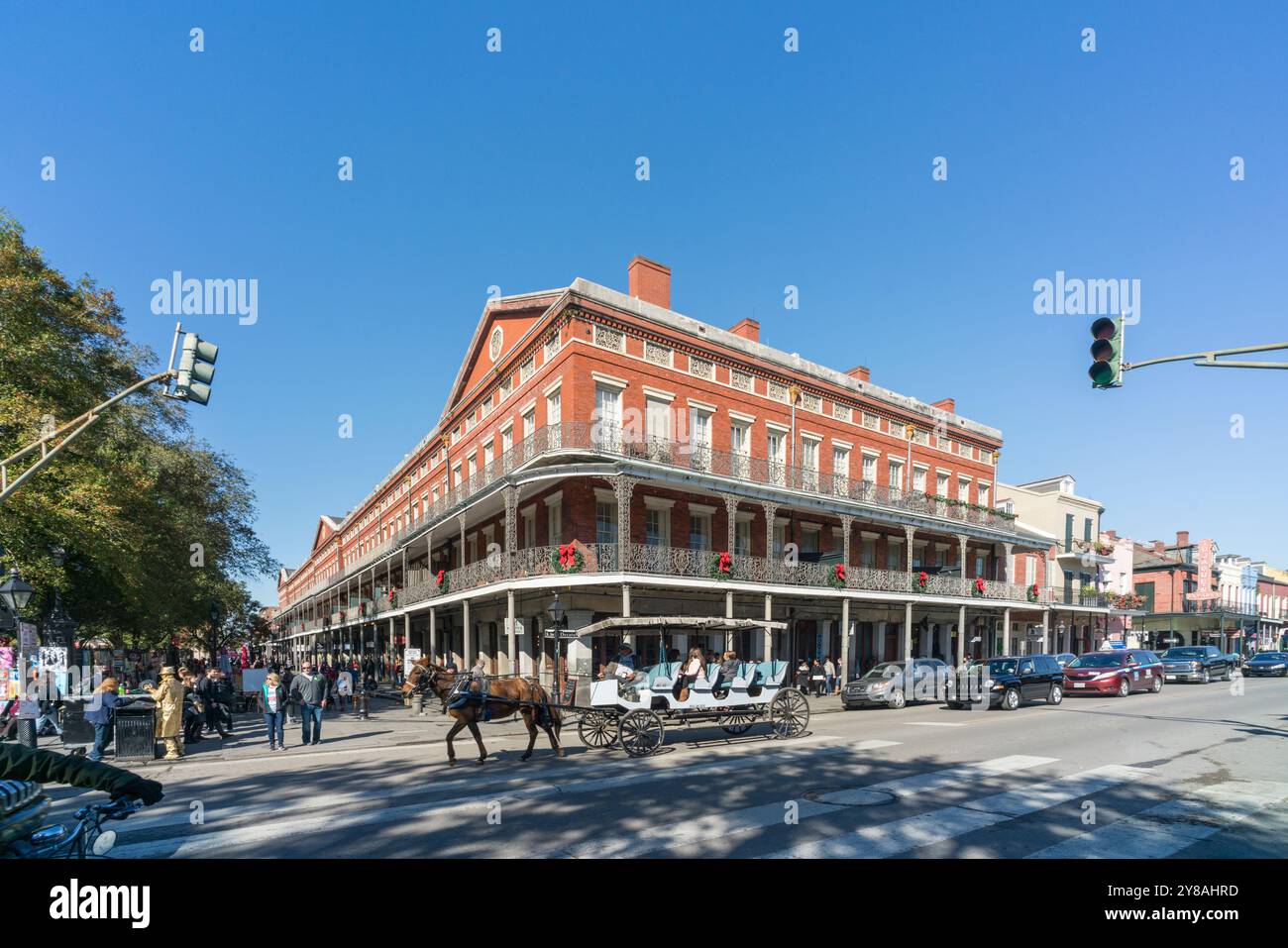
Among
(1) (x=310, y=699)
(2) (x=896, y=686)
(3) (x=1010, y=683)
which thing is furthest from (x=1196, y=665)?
(1) (x=310, y=699)

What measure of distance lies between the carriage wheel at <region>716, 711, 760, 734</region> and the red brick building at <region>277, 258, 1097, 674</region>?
7063 millimetres

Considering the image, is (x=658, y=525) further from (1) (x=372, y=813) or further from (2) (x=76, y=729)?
(1) (x=372, y=813)

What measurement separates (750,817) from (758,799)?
0.97 m

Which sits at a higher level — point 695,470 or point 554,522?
point 695,470

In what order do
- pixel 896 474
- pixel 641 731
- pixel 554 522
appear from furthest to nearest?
1. pixel 896 474
2. pixel 554 522
3. pixel 641 731

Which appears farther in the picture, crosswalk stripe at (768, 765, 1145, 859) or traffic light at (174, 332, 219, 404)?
traffic light at (174, 332, 219, 404)

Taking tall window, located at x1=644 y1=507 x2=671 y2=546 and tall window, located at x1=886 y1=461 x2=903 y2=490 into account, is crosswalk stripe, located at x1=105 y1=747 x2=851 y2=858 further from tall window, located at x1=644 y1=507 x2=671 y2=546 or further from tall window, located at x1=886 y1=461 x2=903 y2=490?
tall window, located at x1=886 y1=461 x2=903 y2=490

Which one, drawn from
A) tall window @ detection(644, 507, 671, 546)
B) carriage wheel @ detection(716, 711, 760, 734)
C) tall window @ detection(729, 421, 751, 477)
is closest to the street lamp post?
carriage wheel @ detection(716, 711, 760, 734)

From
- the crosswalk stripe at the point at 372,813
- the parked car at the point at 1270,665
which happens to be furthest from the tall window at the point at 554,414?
the parked car at the point at 1270,665

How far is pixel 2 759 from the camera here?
410 centimetres

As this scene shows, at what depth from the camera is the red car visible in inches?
993

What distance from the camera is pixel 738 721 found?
15031 millimetres
